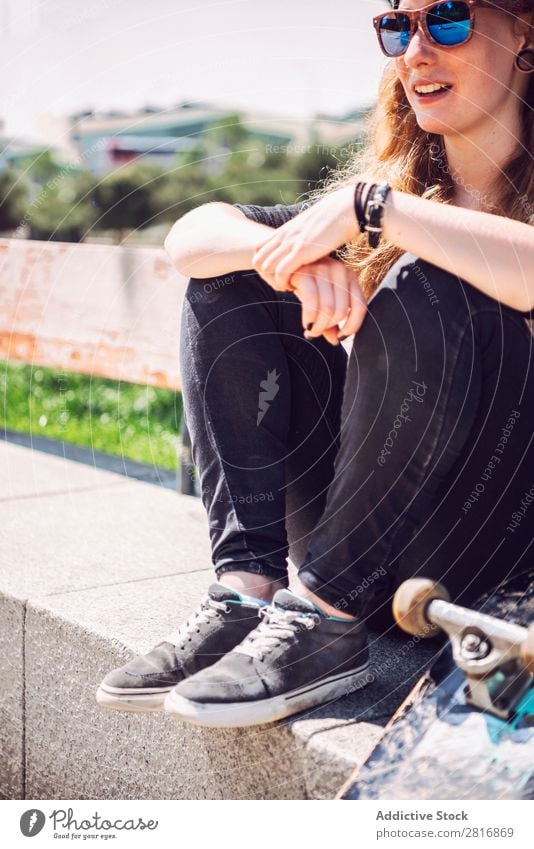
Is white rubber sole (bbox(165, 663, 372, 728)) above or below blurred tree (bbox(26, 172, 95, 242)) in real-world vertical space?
above

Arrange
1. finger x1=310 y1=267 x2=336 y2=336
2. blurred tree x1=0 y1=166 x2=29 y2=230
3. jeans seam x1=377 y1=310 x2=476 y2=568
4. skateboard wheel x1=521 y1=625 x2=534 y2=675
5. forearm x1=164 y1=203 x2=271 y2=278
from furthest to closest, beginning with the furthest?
1. blurred tree x1=0 y1=166 x2=29 y2=230
2. forearm x1=164 y1=203 x2=271 y2=278
3. finger x1=310 y1=267 x2=336 y2=336
4. jeans seam x1=377 y1=310 x2=476 y2=568
5. skateboard wheel x1=521 y1=625 x2=534 y2=675

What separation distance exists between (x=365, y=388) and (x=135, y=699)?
0.53 meters

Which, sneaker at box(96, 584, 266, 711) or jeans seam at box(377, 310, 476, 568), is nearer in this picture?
jeans seam at box(377, 310, 476, 568)

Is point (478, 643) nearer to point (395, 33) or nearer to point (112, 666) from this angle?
point (112, 666)

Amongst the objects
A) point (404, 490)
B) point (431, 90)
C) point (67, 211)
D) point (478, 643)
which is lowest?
point (67, 211)

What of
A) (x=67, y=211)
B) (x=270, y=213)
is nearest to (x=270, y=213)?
(x=270, y=213)

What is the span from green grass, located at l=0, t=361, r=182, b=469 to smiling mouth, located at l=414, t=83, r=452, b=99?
7.87 ft

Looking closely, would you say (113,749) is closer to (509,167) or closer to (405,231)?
(405,231)

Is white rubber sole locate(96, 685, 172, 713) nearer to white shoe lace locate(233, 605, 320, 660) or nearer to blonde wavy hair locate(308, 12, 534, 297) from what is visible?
white shoe lace locate(233, 605, 320, 660)

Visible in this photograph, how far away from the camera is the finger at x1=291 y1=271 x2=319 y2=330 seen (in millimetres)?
1358

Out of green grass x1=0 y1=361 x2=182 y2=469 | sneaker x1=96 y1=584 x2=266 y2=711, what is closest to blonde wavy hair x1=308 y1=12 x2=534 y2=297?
sneaker x1=96 y1=584 x2=266 y2=711

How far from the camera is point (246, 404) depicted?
4.89ft

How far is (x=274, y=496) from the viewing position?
150 centimetres
